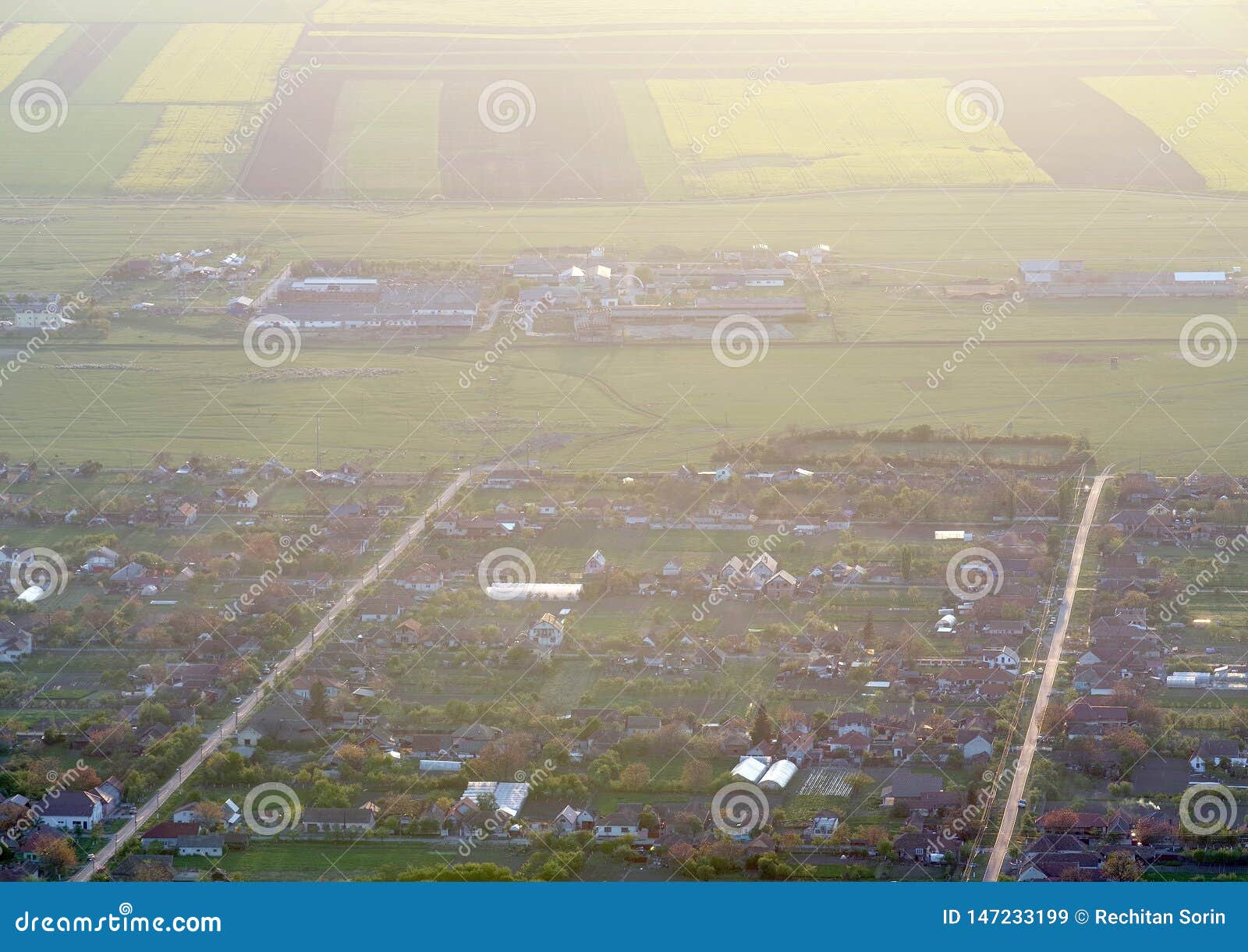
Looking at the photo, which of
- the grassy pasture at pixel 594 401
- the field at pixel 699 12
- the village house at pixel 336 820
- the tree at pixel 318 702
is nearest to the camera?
the village house at pixel 336 820

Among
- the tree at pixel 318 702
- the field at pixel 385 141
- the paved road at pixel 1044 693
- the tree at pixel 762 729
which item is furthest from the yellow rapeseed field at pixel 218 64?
the tree at pixel 762 729

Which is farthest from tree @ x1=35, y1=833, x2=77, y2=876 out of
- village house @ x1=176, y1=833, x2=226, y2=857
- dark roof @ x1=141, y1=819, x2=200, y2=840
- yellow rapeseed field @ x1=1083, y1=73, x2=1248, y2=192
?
yellow rapeseed field @ x1=1083, y1=73, x2=1248, y2=192

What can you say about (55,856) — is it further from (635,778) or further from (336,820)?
(635,778)

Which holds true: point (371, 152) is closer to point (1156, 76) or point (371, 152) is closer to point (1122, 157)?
point (1122, 157)

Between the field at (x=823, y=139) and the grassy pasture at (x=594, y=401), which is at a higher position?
the field at (x=823, y=139)

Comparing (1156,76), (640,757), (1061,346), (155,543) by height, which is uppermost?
(1156,76)

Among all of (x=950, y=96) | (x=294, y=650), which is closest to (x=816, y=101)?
(x=950, y=96)

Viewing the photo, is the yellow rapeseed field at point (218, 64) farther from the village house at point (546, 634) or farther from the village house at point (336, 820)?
the village house at point (336, 820)

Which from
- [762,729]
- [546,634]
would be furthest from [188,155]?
[762,729]
